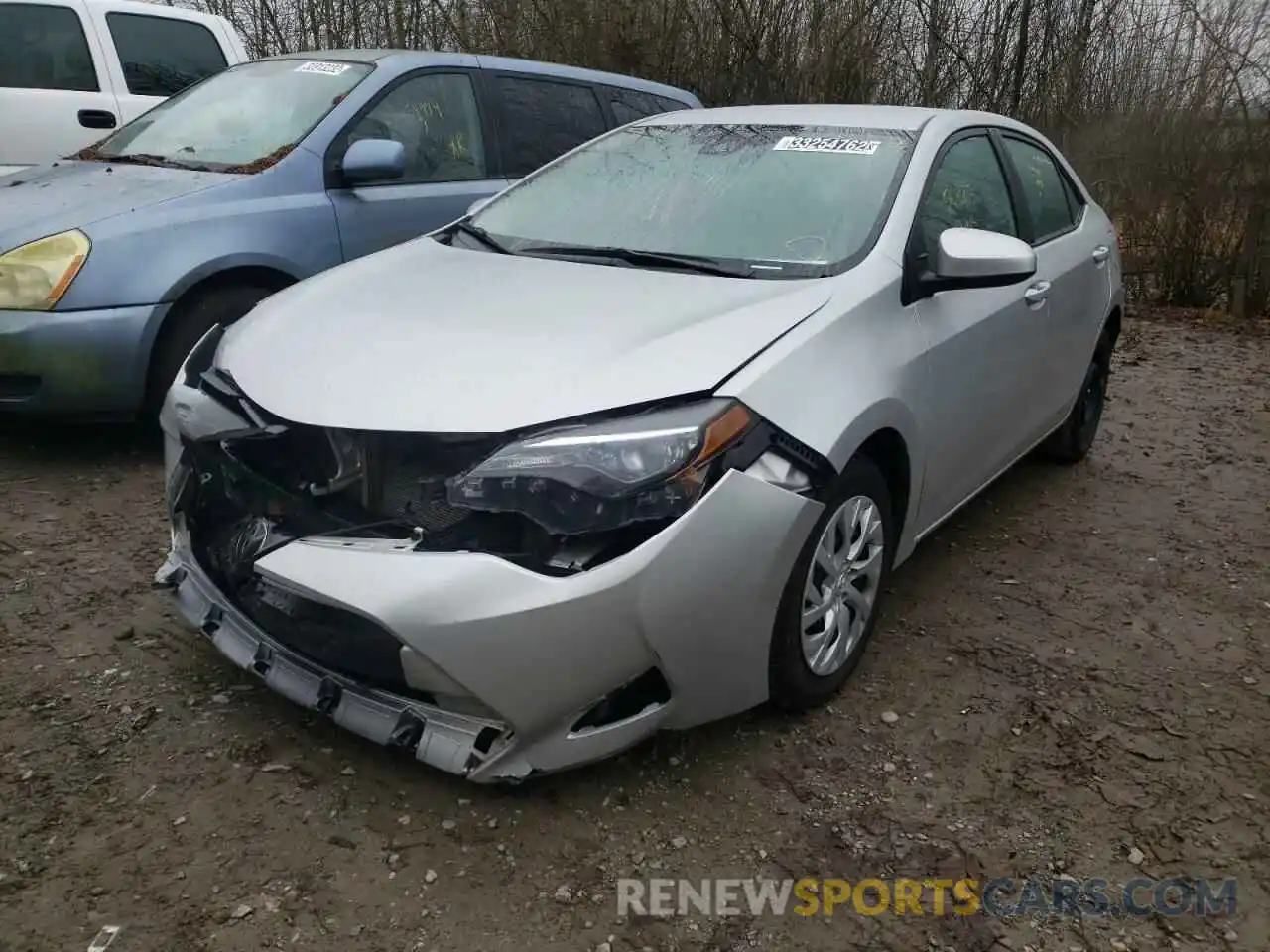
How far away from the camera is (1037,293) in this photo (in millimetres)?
3857

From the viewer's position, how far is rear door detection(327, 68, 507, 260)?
480 cm

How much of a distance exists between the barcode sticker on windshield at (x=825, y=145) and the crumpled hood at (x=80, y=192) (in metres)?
2.36

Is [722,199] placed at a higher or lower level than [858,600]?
higher

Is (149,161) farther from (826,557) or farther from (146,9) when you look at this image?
(826,557)

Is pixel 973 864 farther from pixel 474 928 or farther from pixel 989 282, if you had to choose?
pixel 989 282

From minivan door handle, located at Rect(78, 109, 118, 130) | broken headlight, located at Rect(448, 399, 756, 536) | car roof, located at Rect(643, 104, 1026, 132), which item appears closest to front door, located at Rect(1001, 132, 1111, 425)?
car roof, located at Rect(643, 104, 1026, 132)

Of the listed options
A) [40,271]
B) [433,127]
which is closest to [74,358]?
[40,271]

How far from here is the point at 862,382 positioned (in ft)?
9.08

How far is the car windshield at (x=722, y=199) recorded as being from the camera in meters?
3.15

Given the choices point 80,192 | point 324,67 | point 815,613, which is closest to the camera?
point 815,613

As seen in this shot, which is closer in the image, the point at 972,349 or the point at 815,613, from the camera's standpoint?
the point at 815,613

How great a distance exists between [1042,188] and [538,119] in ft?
8.48

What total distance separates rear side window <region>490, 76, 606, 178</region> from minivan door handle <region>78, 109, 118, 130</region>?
2730 mm

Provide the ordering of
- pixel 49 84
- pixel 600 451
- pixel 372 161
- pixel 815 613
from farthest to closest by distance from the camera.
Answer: pixel 49 84 → pixel 372 161 → pixel 815 613 → pixel 600 451
